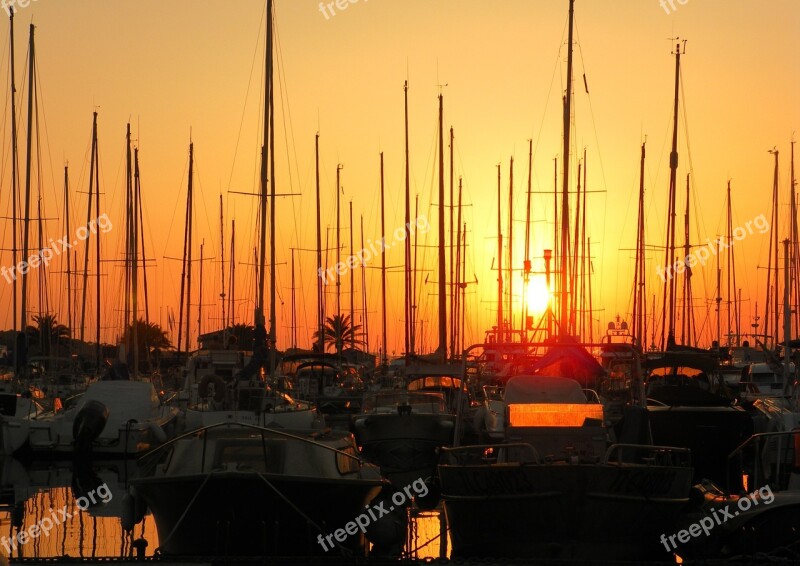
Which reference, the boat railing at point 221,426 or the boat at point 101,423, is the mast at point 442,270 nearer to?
the boat at point 101,423

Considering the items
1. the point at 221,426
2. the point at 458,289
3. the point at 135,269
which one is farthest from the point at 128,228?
the point at 221,426

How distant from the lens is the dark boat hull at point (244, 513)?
1811 cm

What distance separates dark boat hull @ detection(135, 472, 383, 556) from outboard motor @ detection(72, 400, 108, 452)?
17705 millimetres

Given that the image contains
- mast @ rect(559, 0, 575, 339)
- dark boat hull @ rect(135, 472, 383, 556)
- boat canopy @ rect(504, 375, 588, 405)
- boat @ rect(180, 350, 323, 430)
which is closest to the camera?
dark boat hull @ rect(135, 472, 383, 556)

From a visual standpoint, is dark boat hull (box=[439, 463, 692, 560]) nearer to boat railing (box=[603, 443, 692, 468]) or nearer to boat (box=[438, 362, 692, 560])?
boat (box=[438, 362, 692, 560])

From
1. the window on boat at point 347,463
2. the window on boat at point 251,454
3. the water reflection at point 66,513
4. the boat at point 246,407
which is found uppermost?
the window on boat at point 251,454

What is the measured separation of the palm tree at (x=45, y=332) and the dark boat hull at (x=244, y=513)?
33.3 m

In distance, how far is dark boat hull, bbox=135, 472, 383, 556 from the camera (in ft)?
59.4

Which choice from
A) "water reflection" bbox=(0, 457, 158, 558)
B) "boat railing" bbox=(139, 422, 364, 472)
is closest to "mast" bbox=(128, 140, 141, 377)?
"water reflection" bbox=(0, 457, 158, 558)

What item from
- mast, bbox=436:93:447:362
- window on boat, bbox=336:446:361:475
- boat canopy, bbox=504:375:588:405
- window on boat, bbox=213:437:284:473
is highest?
mast, bbox=436:93:447:362

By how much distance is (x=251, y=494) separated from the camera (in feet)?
59.6

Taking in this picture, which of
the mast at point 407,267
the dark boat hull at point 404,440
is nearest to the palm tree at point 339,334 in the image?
the mast at point 407,267

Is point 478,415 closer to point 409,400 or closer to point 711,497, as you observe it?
point 409,400

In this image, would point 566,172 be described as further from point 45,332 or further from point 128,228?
point 45,332
